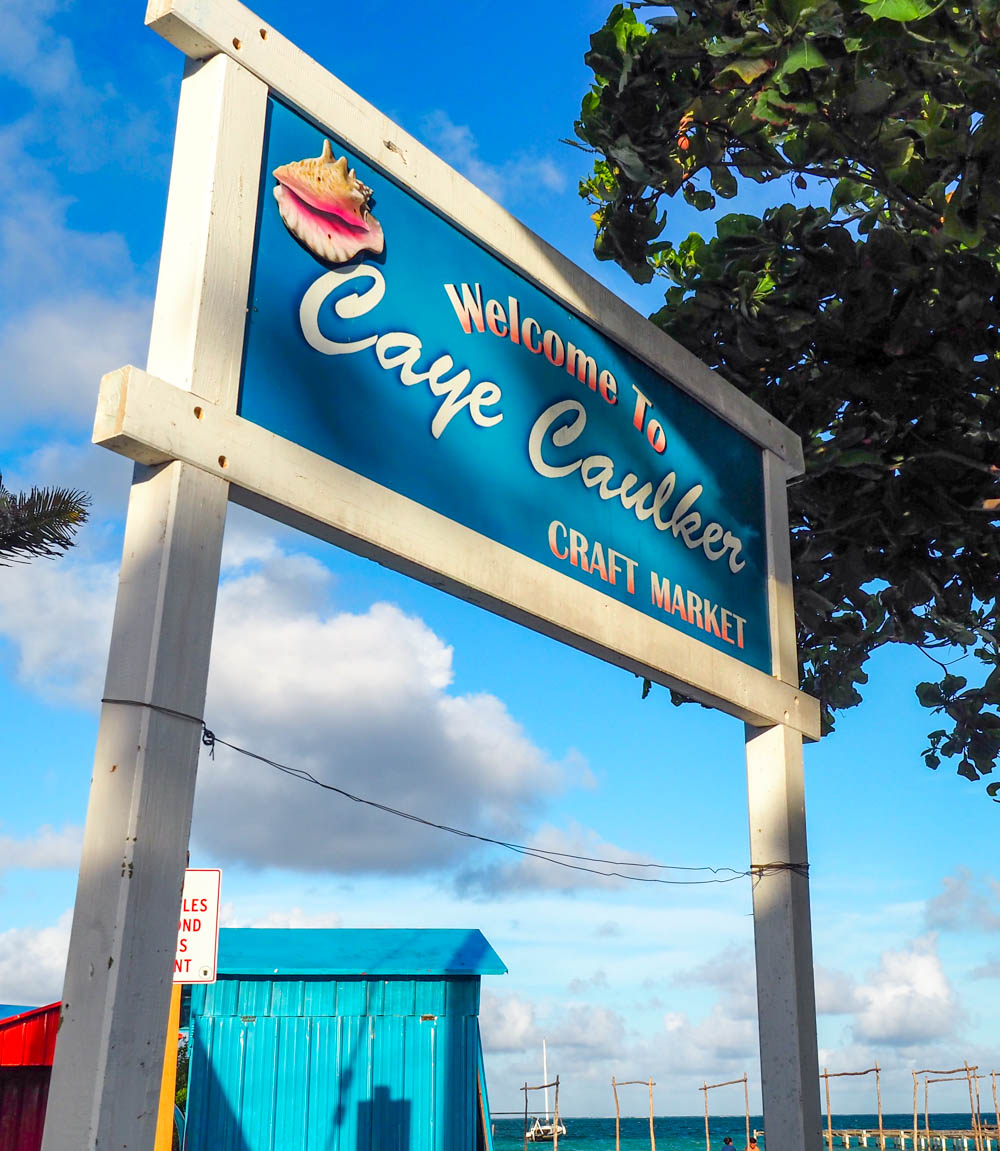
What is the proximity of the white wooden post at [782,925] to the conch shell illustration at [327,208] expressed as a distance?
4030 mm

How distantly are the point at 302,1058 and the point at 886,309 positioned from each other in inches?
399

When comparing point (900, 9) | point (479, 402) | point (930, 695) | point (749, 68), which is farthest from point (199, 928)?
point (930, 695)

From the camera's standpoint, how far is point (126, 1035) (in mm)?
3549

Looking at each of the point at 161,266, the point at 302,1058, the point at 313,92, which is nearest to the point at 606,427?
the point at 313,92

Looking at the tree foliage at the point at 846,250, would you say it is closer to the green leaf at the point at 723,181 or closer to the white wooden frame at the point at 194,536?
the green leaf at the point at 723,181

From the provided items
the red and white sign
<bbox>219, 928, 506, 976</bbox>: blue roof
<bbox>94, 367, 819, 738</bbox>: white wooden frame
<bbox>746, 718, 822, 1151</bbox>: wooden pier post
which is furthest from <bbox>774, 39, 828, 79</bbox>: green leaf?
<bbox>219, 928, 506, 976</bbox>: blue roof

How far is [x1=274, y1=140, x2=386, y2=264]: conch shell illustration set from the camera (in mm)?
4879

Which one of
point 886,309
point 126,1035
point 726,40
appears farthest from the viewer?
point 886,309

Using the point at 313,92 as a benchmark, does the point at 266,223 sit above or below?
below

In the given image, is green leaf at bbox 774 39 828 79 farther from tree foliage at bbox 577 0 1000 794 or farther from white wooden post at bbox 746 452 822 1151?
white wooden post at bbox 746 452 822 1151

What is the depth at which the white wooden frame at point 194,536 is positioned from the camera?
11.8ft

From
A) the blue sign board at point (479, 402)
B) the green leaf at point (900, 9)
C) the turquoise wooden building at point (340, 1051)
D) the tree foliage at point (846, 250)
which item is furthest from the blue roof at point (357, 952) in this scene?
the green leaf at point (900, 9)

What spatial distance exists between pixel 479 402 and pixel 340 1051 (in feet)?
32.8

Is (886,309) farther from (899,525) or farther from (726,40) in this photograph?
(726,40)
